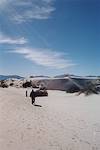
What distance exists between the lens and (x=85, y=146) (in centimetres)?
1195

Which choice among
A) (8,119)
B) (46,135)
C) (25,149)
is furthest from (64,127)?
(25,149)

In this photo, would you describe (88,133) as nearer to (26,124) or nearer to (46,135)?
(46,135)

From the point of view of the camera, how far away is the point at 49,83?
236ft

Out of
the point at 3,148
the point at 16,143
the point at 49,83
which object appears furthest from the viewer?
the point at 49,83

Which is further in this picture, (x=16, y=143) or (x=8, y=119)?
(x=8, y=119)

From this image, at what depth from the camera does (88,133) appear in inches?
567

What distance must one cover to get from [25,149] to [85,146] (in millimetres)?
2459

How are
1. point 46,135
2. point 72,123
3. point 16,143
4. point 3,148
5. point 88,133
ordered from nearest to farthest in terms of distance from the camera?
point 3,148
point 16,143
point 46,135
point 88,133
point 72,123

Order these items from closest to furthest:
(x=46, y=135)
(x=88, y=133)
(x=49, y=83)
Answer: (x=46, y=135) → (x=88, y=133) → (x=49, y=83)

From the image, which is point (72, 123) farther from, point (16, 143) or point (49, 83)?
point (49, 83)

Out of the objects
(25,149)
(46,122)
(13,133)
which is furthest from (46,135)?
(46,122)

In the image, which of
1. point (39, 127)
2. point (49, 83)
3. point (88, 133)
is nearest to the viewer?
point (88, 133)

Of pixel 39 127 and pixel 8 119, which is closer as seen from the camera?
pixel 39 127

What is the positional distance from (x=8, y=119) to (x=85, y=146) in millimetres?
6615
